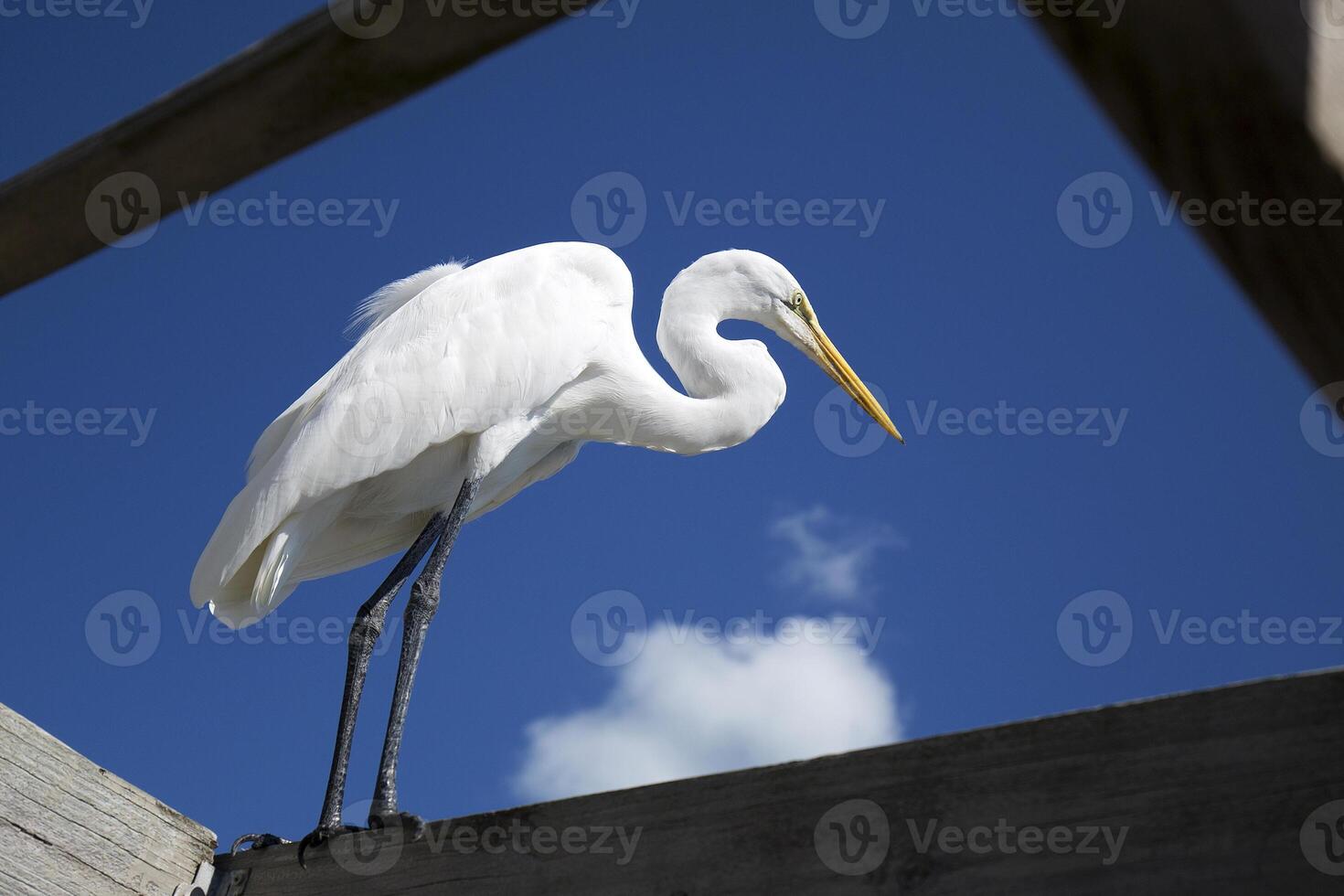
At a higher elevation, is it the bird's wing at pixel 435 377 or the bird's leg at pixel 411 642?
the bird's wing at pixel 435 377

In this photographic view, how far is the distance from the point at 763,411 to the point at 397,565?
1.25 metres

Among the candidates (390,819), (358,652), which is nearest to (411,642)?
(358,652)

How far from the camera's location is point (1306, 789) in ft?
2.85

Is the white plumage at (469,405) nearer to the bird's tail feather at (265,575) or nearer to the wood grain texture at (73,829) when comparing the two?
the bird's tail feather at (265,575)

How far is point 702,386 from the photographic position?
366cm

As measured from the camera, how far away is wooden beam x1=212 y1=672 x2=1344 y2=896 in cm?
88

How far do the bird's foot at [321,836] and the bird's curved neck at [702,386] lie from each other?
1.53 metres

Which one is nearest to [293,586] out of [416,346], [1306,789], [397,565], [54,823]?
[397,565]

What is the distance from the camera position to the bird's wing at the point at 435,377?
9.75ft

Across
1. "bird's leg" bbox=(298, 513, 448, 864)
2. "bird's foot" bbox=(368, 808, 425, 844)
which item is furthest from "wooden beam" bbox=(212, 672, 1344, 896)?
"bird's leg" bbox=(298, 513, 448, 864)

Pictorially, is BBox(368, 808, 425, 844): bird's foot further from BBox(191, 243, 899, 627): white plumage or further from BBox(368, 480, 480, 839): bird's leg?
BBox(191, 243, 899, 627): white plumage

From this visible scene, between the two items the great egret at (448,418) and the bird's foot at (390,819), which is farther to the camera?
the great egret at (448,418)

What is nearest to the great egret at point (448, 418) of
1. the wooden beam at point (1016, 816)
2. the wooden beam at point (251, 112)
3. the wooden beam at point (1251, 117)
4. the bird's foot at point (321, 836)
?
the bird's foot at point (321, 836)

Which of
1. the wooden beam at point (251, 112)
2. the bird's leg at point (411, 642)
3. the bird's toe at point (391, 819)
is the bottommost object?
the wooden beam at point (251, 112)
